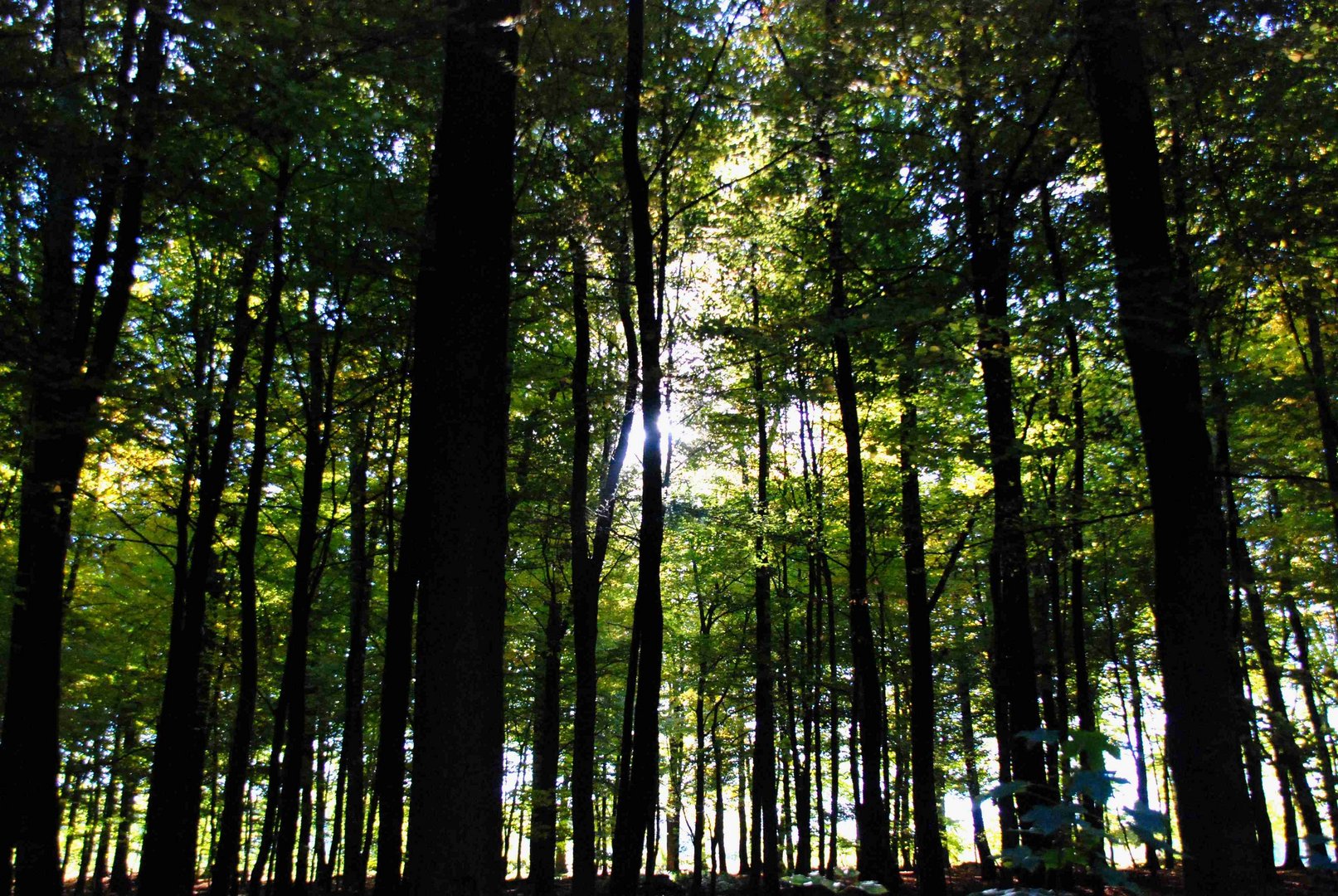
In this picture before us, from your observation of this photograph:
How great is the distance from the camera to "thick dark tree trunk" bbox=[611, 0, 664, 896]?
7.93 metres

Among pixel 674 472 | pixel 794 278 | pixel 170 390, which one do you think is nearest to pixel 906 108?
pixel 794 278

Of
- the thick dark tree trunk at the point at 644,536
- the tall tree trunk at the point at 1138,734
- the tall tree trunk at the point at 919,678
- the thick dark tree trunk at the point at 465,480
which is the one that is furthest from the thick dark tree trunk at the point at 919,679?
the tall tree trunk at the point at 1138,734

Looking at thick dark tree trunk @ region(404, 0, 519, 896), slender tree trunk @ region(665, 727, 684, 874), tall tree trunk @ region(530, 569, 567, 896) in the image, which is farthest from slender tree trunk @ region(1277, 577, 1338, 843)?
slender tree trunk @ region(665, 727, 684, 874)

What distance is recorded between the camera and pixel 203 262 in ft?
40.2

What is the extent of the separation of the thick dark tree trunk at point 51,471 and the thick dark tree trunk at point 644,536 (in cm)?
426

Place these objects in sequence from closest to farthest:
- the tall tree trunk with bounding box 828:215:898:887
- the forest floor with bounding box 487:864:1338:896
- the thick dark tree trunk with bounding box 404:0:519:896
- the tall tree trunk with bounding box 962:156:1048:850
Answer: the thick dark tree trunk with bounding box 404:0:519:896 < the tall tree trunk with bounding box 962:156:1048:850 < the tall tree trunk with bounding box 828:215:898:887 < the forest floor with bounding box 487:864:1338:896

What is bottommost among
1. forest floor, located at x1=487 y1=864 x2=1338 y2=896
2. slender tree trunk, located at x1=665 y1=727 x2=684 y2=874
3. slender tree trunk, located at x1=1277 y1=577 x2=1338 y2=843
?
forest floor, located at x1=487 y1=864 x2=1338 y2=896

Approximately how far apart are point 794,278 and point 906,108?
3.88m

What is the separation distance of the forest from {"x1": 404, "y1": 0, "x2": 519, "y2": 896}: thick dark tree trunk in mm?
24

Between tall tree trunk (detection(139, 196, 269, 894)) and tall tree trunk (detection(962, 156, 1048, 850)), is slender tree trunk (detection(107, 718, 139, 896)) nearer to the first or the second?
tall tree trunk (detection(139, 196, 269, 894))

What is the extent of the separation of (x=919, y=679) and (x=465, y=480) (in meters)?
8.64

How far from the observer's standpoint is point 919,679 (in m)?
11.0

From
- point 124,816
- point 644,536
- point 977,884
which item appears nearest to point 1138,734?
point 977,884

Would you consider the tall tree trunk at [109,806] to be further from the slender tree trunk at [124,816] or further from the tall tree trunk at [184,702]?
the tall tree trunk at [184,702]
